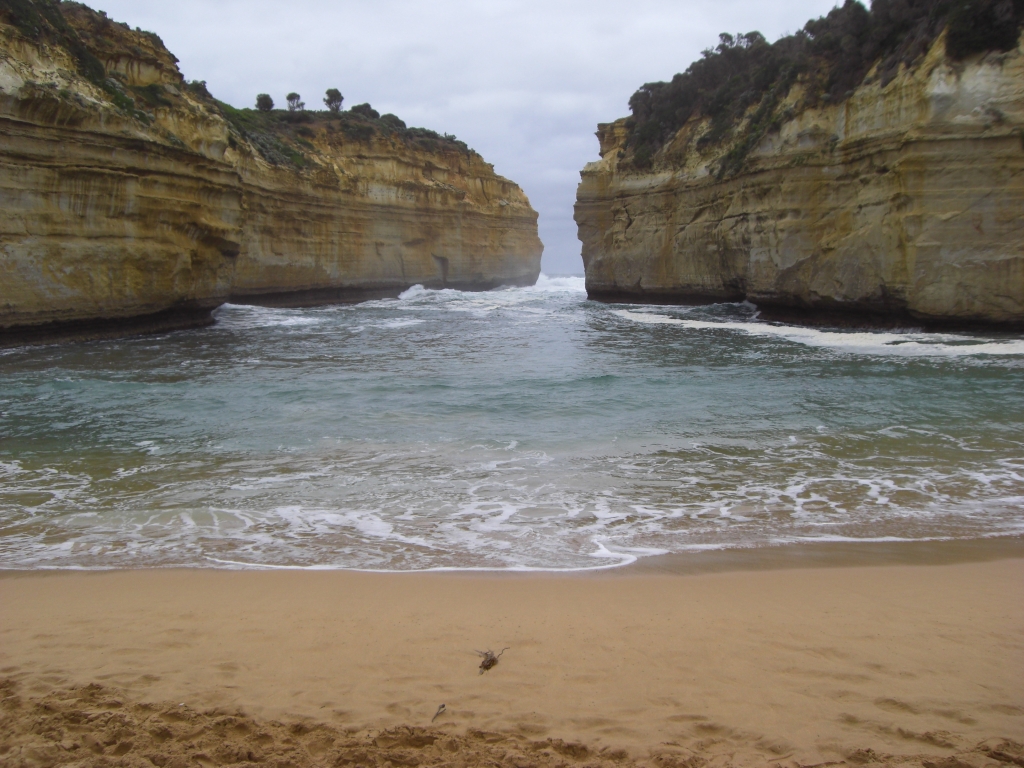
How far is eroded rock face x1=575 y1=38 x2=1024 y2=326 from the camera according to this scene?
14492mm

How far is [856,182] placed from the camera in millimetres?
17328

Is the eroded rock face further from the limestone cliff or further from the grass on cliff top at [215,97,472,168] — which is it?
the grass on cliff top at [215,97,472,168]

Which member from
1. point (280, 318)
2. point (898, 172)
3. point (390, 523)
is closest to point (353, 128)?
point (280, 318)

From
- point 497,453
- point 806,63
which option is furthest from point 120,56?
point 806,63

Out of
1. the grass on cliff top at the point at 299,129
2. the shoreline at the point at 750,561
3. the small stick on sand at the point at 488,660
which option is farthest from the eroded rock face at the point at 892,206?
the grass on cliff top at the point at 299,129

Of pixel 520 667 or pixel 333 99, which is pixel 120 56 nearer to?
pixel 520 667

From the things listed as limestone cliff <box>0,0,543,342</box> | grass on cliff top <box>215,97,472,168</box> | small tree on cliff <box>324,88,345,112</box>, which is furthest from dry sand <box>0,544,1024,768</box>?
small tree on cliff <box>324,88,345,112</box>

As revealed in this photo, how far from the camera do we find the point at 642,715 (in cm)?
273

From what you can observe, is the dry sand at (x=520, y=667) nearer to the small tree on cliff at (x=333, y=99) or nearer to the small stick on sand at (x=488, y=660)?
the small stick on sand at (x=488, y=660)

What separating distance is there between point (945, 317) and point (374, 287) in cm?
2783

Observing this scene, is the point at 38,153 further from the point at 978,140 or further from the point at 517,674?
the point at 978,140

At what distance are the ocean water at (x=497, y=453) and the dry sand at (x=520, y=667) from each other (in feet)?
1.98

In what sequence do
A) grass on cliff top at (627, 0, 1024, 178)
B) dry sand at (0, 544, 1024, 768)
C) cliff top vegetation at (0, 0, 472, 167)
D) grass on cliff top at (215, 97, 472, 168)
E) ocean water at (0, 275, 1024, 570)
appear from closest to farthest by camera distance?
dry sand at (0, 544, 1024, 768), ocean water at (0, 275, 1024, 570), grass on cliff top at (627, 0, 1024, 178), cliff top vegetation at (0, 0, 472, 167), grass on cliff top at (215, 97, 472, 168)

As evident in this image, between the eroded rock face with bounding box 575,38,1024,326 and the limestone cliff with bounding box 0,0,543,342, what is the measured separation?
16044 millimetres
